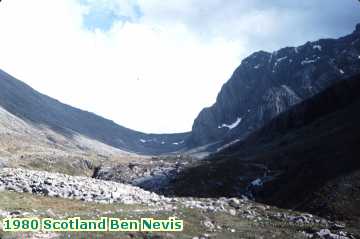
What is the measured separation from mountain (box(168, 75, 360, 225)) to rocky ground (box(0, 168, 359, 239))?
9.35 meters

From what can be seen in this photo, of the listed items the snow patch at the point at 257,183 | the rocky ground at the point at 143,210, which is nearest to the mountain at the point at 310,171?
the snow patch at the point at 257,183

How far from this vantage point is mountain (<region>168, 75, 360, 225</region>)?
67.0 meters

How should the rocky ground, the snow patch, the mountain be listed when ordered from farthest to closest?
the snow patch < the mountain < the rocky ground

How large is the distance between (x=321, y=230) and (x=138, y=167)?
3696 inches

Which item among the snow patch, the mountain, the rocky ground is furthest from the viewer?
the snow patch

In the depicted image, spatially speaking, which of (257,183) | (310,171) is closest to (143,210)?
(310,171)

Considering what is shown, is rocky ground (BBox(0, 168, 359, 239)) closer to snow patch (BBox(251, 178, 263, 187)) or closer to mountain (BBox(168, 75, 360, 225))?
mountain (BBox(168, 75, 360, 225))

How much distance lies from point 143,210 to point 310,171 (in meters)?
43.1

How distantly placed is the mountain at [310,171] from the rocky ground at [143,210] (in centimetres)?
935

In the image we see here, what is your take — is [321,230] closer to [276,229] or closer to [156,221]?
[276,229]

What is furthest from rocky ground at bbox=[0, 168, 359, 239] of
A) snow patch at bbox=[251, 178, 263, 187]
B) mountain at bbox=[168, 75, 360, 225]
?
snow patch at bbox=[251, 178, 263, 187]

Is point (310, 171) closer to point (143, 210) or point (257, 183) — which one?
point (257, 183)

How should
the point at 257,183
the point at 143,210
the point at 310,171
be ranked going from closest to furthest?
the point at 143,210 < the point at 310,171 < the point at 257,183

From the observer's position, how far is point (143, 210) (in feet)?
167
